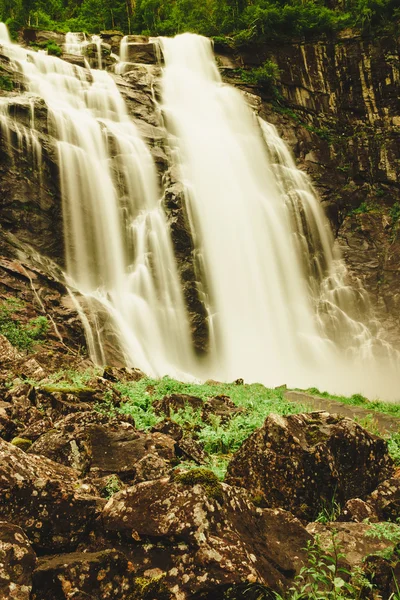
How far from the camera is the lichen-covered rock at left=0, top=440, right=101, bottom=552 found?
7.18 ft

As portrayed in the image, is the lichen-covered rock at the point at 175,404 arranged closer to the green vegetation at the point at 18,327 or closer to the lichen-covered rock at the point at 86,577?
the lichen-covered rock at the point at 86,577

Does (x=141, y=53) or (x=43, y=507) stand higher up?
(x=141, y=53)

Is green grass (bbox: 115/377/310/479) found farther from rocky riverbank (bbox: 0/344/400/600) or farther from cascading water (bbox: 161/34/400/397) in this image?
cascading water (bbox: 161/34/400/397)

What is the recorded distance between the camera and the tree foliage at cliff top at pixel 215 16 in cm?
2873

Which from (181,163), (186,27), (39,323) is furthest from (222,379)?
(186,27)

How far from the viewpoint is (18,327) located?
11.6 meters

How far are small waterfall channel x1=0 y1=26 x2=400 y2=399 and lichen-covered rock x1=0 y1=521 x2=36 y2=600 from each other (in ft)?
36.7

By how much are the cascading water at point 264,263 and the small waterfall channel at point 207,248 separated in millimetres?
69

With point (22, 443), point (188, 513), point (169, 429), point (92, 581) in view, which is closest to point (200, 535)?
point (188, 513)

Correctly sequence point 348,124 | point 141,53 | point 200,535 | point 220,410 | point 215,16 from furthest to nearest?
point 215,16 → point 141,53 → point 348,124 → point 220,410 → point 200,535

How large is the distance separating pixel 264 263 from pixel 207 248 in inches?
137

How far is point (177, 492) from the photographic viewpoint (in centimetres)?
231

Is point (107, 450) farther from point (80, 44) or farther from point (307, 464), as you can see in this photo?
point (80, 44)

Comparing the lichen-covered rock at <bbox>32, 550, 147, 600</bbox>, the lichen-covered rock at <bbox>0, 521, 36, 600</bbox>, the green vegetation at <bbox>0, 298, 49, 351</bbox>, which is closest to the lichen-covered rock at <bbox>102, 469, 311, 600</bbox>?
the lichen-covered rock at <bbox>32, 550, 147, 600</bbox>
